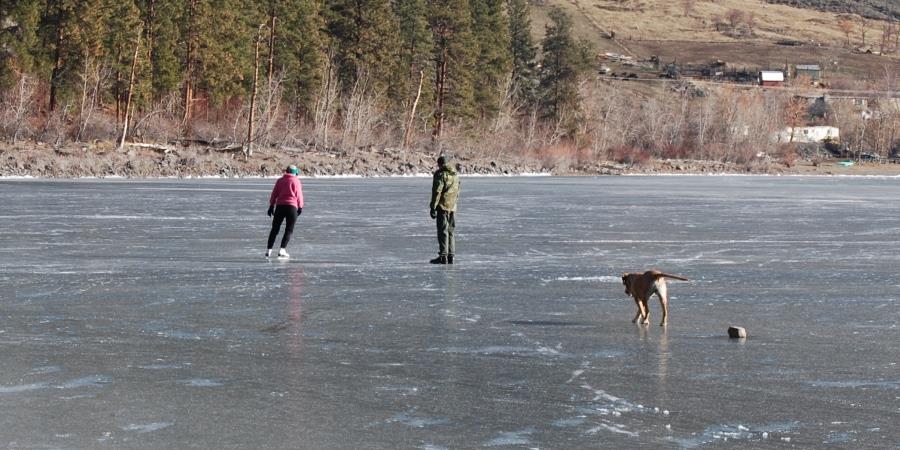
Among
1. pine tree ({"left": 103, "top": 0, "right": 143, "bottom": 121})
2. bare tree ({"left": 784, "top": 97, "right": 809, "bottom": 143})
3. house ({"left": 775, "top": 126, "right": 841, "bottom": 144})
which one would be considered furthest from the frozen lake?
house ({"left": 775, "top": 126, "right": 841, "bottom": 144})

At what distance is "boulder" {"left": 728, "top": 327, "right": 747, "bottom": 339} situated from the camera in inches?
425

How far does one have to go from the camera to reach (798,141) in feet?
438

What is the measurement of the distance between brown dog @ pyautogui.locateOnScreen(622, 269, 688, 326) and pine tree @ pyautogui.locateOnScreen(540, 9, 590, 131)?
87148 mm

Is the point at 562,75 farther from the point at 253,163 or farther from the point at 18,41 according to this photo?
the point at 18,41

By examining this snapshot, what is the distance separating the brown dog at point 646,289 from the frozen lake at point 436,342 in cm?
18

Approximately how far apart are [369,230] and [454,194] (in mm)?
6142

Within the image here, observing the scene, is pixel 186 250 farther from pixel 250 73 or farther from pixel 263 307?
pixel 250 73

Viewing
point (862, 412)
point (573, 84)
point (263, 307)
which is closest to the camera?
point (862, 412)

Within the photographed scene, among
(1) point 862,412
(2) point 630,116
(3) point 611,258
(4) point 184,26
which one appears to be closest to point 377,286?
(3) point 611,258

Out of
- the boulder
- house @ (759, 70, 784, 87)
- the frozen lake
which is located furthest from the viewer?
house @ (759, 70, 784, 87)

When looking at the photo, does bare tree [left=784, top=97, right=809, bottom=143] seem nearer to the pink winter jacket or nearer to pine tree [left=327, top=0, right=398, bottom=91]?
pine tree [left=327, top=0, right=398, bottom=91]

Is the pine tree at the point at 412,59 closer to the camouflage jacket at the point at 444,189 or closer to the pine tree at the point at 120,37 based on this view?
the pine tree at the point at 120,37

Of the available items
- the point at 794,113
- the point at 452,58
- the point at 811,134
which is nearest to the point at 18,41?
the point at 452,58

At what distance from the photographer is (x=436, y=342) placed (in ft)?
34.3
